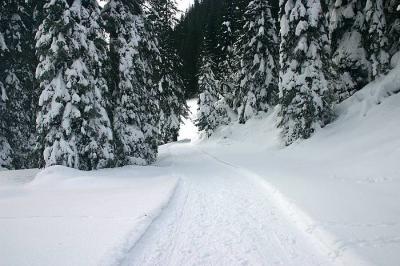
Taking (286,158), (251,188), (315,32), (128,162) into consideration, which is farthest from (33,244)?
(315,32)

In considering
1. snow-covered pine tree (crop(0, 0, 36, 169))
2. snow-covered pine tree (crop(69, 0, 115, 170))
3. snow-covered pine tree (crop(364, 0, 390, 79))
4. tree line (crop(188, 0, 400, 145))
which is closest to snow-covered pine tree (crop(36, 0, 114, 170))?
snow-covered pine tree (crop(69, 0, 115, 170))

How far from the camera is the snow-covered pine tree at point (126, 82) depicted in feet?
56.9

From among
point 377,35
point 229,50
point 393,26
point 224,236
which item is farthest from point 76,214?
point 229,50

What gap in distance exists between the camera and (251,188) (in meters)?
11.4

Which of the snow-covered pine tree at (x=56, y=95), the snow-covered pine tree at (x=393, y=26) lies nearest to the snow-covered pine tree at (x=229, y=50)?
the snow-covered pine tree at (x=393, y=26)

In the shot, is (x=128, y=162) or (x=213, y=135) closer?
(x=128, y=162)

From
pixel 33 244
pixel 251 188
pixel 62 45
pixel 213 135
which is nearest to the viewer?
pixel 33 244

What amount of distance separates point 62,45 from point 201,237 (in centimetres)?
1017

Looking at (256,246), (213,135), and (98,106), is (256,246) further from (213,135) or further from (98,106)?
(213,135)

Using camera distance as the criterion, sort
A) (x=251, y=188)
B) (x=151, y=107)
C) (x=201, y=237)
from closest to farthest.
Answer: (x=201, y=237) < (x=251, y=188) < (x=151, y=107)

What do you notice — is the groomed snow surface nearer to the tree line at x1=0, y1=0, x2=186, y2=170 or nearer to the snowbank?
the snowbank

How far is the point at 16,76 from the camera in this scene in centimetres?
2019

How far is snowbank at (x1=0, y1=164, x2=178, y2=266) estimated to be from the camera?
5616mm

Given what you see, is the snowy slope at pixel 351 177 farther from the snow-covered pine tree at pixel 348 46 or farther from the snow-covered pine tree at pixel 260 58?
the snow-covered pine tree at pixel 260 58
